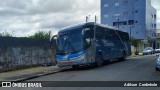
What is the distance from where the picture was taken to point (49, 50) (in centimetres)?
2733

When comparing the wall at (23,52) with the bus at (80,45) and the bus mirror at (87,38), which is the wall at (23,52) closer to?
the bus at (80,45)

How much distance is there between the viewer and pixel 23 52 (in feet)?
76.0

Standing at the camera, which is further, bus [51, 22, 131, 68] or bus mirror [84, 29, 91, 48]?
bus mirror [84, 29, 91, 48]

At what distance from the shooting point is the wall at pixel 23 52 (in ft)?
68.5

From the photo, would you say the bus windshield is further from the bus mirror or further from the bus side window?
the bus side window

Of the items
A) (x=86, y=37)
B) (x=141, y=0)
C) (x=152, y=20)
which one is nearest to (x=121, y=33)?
(x=86, y=37)

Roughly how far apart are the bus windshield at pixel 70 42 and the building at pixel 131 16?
209 feet

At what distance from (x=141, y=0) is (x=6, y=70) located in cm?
6973

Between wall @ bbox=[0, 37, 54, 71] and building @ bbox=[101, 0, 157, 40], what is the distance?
60.0 meters

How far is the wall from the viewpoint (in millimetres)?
20875

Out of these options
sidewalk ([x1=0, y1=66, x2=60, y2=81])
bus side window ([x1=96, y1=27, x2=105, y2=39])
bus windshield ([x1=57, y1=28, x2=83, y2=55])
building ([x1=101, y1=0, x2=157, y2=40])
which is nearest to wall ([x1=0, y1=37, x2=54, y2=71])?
sidewalk ([x1=0, y1=66, x2=60, y2=81])

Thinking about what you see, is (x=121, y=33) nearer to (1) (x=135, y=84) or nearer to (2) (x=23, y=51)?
(2) (x=23, y=51)

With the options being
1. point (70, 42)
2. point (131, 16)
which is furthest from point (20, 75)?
point (131, 16)

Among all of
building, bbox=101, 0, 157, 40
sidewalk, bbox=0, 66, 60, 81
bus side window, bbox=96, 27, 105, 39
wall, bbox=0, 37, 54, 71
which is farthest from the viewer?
building, bbox=101, 0, 157, 40
